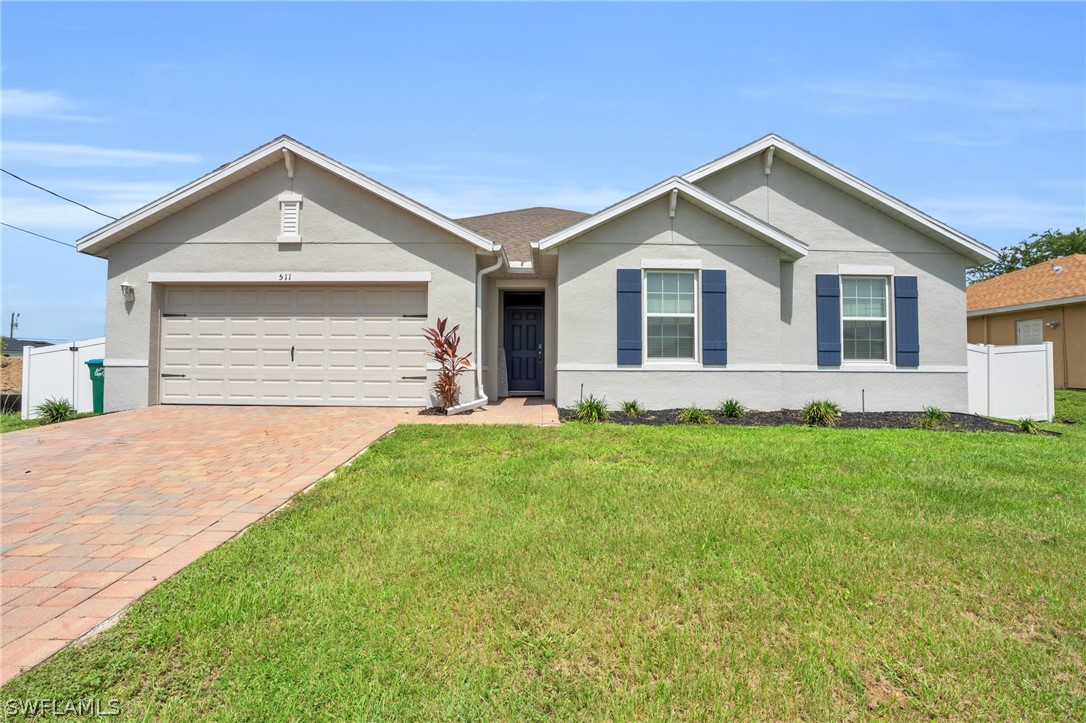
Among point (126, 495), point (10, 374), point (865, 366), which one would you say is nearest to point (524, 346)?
point (865, 366)

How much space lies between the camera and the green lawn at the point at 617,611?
2098mm

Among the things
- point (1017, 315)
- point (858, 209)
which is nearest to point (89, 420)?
point (858, 209)

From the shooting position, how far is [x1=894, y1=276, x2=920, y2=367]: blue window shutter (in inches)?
431

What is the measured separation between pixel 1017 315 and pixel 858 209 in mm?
13164

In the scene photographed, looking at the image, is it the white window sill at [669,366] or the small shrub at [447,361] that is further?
the white window sill at [669,366]

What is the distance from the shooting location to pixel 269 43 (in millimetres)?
8875

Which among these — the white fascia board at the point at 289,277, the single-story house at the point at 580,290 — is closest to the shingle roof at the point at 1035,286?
the single-story house at the point at 580,290

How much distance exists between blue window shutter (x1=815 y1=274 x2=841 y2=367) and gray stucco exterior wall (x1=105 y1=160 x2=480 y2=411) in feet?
23.5

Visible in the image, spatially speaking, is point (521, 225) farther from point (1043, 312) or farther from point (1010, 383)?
point (1043, 312)

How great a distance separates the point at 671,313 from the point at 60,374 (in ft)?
44.6

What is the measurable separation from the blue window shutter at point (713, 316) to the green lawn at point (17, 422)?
12.4 m

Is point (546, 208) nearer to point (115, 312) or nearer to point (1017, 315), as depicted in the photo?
point (115, 312)

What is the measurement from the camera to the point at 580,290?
33.6 feet

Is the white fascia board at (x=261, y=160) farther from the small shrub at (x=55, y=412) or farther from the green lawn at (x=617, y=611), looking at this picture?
the green lawn at (x=617, y=611)
